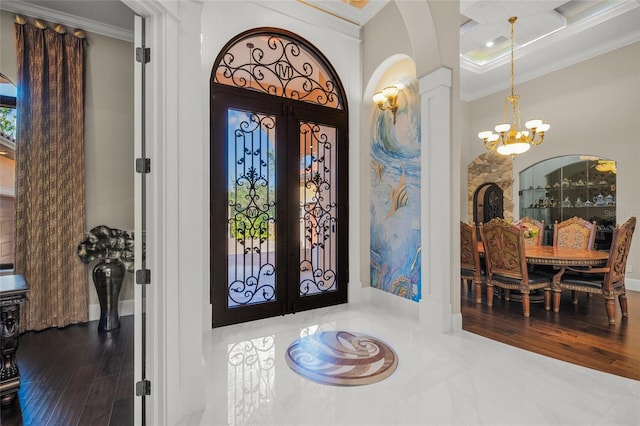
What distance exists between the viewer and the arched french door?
134 inches

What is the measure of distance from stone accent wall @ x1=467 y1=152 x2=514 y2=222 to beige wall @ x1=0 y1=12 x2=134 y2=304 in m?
6.68

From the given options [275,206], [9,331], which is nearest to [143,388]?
[9,331]

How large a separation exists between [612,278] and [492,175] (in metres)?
3.84

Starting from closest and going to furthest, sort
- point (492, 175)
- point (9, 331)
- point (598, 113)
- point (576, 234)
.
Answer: point (9, 331), point (576, 234), point (598, 113), point (492, 175)

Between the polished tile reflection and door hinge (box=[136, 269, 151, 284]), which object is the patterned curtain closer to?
the polished tile reflection

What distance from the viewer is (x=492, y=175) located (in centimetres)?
687

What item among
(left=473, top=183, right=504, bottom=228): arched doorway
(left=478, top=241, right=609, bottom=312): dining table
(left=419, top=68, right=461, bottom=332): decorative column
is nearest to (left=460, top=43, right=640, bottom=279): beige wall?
(left=473, top=183, right=504, bottom=228): arched doorway

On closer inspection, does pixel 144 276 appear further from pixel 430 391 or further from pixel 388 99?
pixel 388 99

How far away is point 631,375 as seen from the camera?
2316mm

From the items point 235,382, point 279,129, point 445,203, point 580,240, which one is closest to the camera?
point 235,382

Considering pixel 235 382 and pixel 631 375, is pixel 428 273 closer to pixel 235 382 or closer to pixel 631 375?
pixel 631 375

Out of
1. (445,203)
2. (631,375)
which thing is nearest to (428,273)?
(445,203)

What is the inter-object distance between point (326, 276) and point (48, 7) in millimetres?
4314

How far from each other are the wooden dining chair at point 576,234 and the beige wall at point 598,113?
1.03 meters
